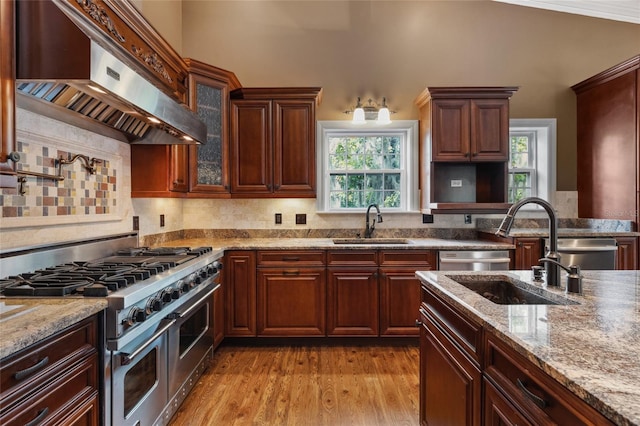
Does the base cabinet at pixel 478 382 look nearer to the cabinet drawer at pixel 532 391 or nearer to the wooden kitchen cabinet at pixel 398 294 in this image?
the cabinet drawer at pixel 532 391

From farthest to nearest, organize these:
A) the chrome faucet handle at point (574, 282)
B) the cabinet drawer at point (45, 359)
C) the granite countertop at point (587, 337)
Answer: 1. the chrome faucet handle at point (574, 282)
2. the cabinet drawer at point (45, 359)
3. the granite countertop at point (587, 337)

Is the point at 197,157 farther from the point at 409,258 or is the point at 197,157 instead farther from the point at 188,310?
the point at 409,258

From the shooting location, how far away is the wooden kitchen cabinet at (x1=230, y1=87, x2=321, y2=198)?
3322 millimetres

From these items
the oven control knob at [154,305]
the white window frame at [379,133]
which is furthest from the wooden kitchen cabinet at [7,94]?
the white window frame at [379,133]

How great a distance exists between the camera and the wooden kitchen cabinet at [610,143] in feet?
10.4

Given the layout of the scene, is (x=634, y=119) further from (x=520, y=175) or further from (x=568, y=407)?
(x=568, y=407)

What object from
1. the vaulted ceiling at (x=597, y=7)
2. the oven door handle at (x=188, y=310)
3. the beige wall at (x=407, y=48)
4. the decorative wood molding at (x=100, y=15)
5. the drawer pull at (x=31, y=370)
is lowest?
the oven door handle at (x=188, y=310)

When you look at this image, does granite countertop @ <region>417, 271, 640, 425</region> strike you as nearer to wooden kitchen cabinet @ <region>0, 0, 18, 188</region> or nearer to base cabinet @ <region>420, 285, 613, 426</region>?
base cabinet @ <region>420, 285, 613, 426</region>

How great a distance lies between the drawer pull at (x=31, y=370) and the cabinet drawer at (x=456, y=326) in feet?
4.62

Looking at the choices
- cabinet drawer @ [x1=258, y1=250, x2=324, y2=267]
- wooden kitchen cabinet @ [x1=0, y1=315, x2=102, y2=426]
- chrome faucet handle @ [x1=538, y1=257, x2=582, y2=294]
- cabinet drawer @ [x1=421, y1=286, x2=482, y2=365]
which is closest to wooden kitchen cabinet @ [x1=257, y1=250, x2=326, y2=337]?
cabinet drawer @ [x1=258, y1=250, x2=324, y2=267]

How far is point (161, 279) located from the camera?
1.75 meters

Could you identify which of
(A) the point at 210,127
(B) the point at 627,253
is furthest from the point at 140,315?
(B) the point at 627,253

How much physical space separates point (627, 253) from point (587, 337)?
9.93 ft

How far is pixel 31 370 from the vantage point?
1034mm
